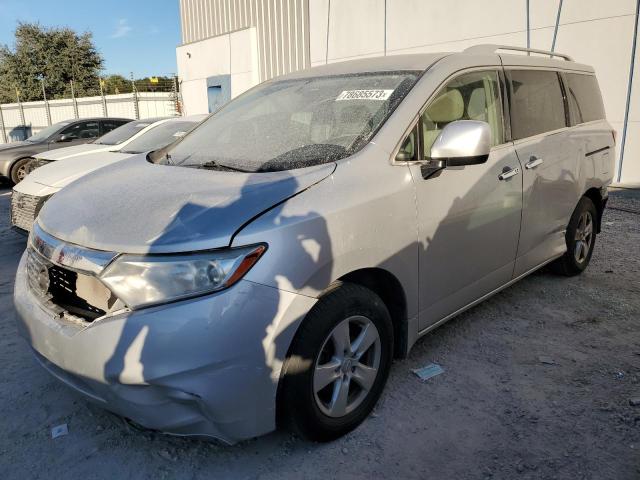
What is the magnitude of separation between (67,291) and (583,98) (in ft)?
13.9

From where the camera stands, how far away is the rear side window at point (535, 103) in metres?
3.38

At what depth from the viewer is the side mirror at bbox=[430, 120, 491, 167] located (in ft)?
8.09

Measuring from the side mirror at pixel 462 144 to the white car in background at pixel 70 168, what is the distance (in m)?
2.93

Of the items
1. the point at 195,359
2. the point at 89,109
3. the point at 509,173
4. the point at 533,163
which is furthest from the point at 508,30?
the point at 89,109

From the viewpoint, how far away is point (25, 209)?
17.3 ft

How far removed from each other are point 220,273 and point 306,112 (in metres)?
1.39

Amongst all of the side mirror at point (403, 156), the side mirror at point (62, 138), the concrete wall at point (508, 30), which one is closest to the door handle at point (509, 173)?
the side mirror at point (403, 156)

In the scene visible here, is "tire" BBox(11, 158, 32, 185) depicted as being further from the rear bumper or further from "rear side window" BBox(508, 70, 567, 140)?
"rear side window" BBox(508, 70, 567, 140)

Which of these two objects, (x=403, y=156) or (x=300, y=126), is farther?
(x=300, y=126)

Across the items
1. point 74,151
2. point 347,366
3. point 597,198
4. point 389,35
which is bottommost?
point 347,366

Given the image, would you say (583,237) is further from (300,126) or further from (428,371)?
(300,126)

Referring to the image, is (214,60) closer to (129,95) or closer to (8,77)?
(129,95)

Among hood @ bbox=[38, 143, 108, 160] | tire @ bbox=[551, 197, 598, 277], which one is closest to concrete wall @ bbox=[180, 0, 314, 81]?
hood @ bbox=[38, 143, 108, 160]

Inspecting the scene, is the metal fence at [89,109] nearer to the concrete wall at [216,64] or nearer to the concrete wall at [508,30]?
the concrete wall at [216,64]
